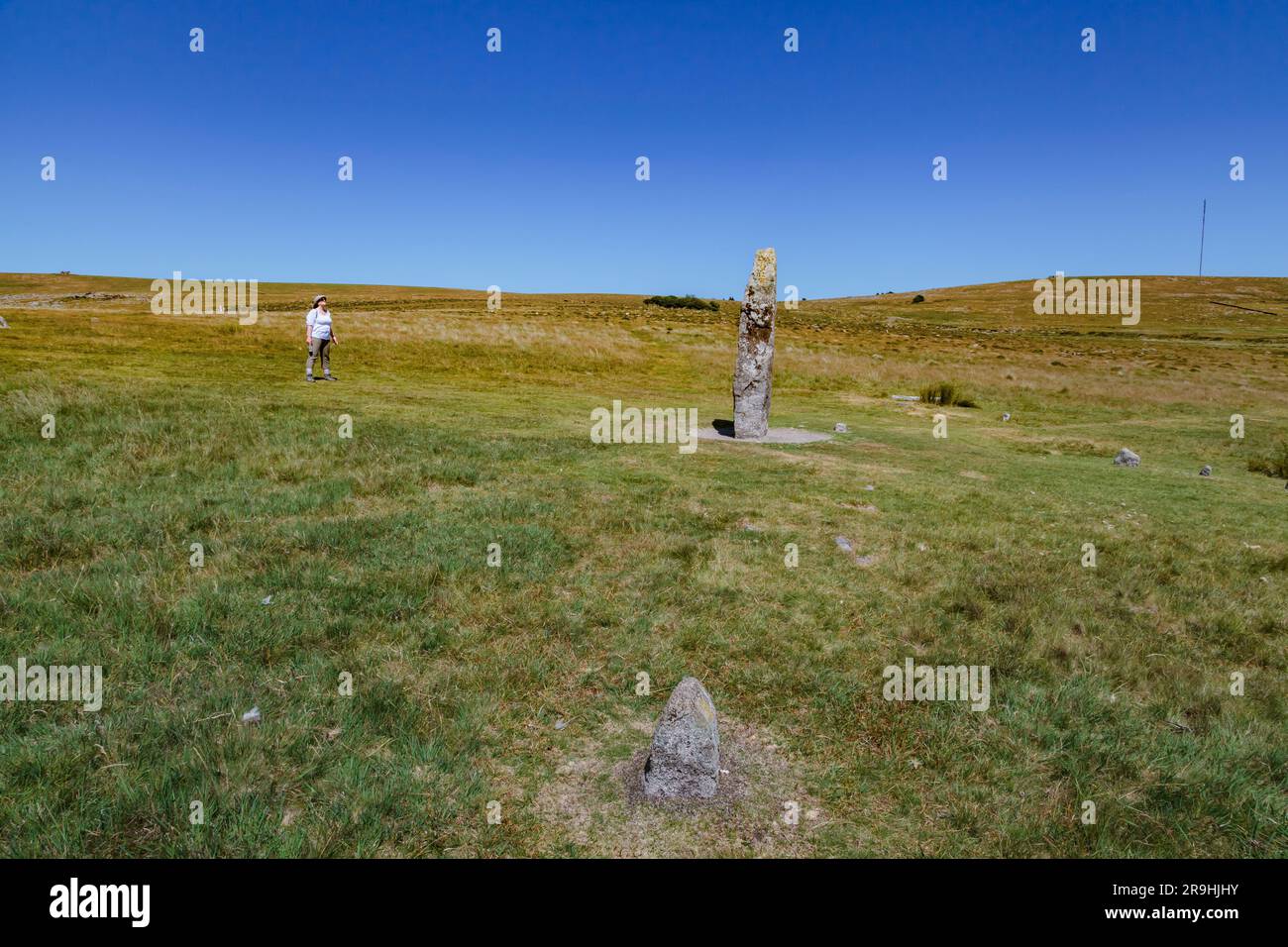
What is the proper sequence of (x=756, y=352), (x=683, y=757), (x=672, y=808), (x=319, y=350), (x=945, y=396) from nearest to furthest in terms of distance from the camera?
(x=672, y=808), (x=683, y=757), (x=756, y=352), (x=319, y=350), (x=945, y=396)

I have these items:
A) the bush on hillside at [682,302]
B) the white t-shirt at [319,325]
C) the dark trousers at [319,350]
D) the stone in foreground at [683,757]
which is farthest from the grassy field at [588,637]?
the bush on hillside at [682,302]

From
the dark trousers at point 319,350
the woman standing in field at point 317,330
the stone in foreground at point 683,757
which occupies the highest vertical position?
the woman standing in field at point 317,330

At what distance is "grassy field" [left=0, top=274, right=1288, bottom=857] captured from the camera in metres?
5.15

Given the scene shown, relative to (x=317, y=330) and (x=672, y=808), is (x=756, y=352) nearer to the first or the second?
(x=317, y=330)

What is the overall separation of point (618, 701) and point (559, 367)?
1284 inches

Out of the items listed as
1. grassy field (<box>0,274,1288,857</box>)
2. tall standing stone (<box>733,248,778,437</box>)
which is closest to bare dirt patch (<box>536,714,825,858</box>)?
grassy field (<box>0,274,1288,857</box>)

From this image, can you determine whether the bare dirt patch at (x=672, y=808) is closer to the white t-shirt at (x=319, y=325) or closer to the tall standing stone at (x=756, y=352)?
the tall standing stone at (x=756, y=352)

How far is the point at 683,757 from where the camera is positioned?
18.1 ft

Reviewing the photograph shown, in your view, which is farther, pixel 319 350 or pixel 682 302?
pixel 682 302

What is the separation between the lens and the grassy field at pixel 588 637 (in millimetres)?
5152

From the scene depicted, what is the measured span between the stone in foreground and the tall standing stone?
51.5 ft

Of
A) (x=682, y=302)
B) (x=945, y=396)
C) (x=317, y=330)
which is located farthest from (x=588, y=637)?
(x=682, y=302)

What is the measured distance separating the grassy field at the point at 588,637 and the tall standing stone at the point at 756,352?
1.77m

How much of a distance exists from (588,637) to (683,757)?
8.50 ft
